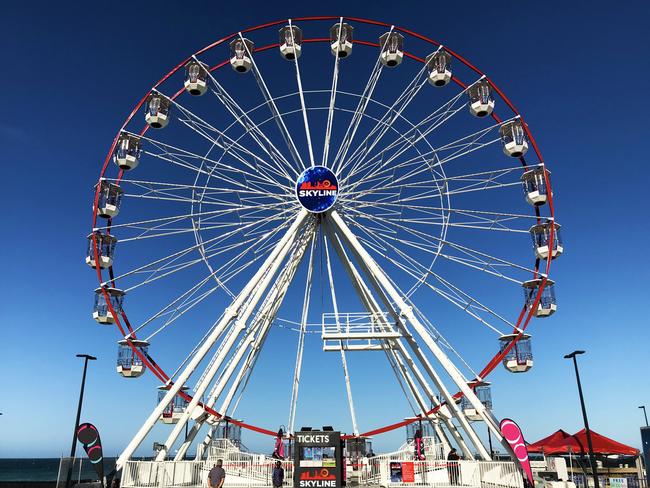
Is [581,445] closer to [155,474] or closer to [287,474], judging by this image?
[287,474]

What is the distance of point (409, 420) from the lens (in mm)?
23797

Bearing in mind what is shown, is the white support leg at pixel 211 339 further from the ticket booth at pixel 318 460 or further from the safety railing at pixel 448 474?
the safety railing at pixel 448 474

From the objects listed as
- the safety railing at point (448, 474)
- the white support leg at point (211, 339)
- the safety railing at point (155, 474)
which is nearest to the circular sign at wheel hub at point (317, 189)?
the white support leg at point (211, 339)

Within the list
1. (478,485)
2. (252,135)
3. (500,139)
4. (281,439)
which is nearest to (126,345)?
(281,439)

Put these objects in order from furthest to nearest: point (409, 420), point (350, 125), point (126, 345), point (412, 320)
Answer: point (409, 420)
point (350, 125)
point (126, 345)
point (412, 320)

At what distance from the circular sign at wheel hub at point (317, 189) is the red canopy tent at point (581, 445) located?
59.6 ft

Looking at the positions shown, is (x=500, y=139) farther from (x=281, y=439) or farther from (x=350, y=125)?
(x=281, y=439)

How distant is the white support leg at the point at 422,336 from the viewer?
56.6ft

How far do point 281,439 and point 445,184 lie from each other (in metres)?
12.1

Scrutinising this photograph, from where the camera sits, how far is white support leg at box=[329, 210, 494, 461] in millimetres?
17250

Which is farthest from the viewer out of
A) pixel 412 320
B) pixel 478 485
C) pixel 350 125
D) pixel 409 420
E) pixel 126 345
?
pixel 409 420

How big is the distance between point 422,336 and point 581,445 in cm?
1475

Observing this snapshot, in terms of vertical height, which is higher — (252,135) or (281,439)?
(252,135)

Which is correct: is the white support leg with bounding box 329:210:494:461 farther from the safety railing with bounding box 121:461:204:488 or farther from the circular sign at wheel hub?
the safety railing with bounding box 121:461:204:488
